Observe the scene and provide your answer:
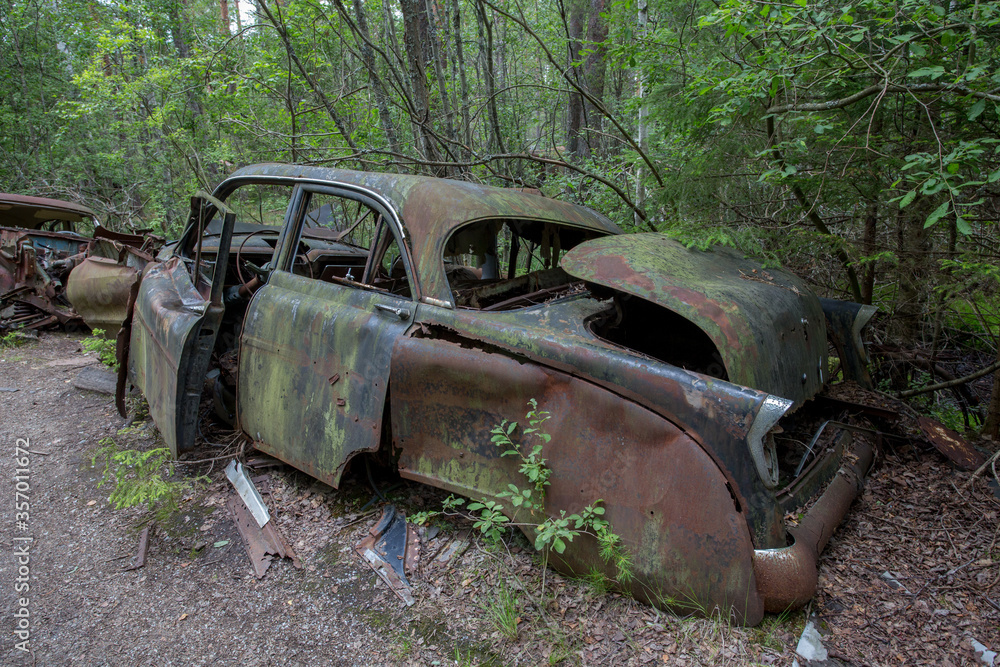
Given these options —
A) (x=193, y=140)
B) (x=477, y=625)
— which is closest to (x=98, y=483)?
(x=477, y=625)

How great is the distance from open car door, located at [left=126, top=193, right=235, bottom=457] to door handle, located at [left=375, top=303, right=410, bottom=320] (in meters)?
1.14

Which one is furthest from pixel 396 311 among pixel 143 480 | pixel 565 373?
pixel 143 480

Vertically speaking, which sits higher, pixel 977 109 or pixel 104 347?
pixel 977 109

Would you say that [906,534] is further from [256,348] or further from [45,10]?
[45,10]

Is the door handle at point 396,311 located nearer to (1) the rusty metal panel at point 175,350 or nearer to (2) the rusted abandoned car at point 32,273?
(1) the rusty metal panel at point 175,350

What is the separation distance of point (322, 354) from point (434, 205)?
0.93m

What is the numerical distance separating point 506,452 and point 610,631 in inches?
30.2

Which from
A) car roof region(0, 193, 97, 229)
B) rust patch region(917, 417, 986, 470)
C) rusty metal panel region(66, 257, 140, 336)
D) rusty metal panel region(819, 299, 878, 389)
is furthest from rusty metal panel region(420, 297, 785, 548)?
car roof region(0, 193, 97, 229)

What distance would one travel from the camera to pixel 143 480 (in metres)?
3.40

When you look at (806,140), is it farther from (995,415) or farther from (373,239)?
(373,239)

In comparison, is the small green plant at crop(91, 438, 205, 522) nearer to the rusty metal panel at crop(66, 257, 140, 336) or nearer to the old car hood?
the rusty metal panel at crop(66, 257, 140, 336)

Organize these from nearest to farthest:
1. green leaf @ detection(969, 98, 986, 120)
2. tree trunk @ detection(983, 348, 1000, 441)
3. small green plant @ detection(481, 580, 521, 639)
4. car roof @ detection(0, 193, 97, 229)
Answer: small green plant @ detection(481, 580, 521, 639), green leaf @ detection(969, 98, 986, 120), tree trunk @ detection(983, 348, 1000, 441), car roof @ detection(0, 193, 97, 229)

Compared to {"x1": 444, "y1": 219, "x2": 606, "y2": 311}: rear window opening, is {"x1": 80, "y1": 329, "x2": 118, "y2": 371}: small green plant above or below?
below

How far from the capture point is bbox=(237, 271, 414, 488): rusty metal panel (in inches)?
102
